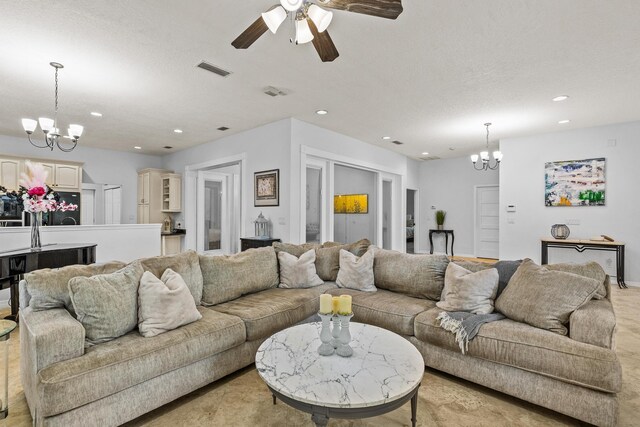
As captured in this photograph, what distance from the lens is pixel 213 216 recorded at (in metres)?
7.29

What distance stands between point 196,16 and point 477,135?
17.3 ft

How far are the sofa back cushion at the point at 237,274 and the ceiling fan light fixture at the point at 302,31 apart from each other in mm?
1923

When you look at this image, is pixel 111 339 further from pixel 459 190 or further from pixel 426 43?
pixel 459 190

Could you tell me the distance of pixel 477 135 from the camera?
5.94 metres

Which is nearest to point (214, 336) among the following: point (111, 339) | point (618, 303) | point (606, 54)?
point (111, 339)

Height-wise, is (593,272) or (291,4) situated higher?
(291,4)

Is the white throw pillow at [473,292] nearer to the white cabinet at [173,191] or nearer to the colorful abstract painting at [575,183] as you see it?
the colorful abstract painting at [575,183]

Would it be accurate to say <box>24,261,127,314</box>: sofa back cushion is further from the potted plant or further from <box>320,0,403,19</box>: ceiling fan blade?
the potted plant

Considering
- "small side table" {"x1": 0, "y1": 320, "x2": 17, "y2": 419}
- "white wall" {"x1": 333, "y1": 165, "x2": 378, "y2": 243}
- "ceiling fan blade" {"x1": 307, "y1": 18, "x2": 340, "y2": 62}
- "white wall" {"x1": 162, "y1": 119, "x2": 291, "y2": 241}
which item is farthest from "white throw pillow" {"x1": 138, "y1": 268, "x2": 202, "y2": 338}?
"white wall" {"x1": 333, "y1": 165, "x2": 378, "y2": 243}

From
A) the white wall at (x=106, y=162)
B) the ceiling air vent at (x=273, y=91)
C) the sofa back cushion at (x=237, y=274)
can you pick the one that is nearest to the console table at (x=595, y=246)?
the sofa back cushion at (x=237, y=274)

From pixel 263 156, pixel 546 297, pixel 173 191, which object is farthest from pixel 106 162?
pixel 546 297

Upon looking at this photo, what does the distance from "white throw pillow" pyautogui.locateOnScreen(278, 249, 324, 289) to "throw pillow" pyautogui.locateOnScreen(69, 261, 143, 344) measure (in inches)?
57.4

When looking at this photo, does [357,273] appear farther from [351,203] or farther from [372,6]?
[351,203]

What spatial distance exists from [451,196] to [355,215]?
11.3 feet
